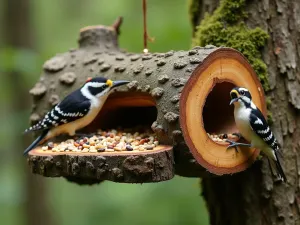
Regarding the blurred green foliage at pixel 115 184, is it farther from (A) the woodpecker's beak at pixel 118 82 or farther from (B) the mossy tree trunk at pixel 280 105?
(A) the woodpecker's beak at pixel 118 82

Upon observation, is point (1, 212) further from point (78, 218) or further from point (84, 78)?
point (84, 78)

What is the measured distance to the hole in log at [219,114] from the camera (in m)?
3.35

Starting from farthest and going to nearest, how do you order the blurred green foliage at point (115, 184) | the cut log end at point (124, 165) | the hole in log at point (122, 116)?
1. the blurred green foliage at point (115, 184)
2. the hole in log at point (122, 116)
3. the cut log end at point (124, 165)

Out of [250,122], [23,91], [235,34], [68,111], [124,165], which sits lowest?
[124,165]

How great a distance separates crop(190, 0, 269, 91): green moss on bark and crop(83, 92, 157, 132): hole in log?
64 centimetres

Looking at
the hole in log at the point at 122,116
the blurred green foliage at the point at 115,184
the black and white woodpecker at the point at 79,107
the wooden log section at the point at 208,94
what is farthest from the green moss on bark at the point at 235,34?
the blurred green foliage at the point at 115,184

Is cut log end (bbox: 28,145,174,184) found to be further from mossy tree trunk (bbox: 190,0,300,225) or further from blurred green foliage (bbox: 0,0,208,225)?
blurred green foliage (bbox: 0,0,208,225)

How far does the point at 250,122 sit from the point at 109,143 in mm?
844

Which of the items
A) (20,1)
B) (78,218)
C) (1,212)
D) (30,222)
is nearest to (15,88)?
(20,1)

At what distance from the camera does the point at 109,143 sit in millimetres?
3127

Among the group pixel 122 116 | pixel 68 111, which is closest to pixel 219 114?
pixel 122 116

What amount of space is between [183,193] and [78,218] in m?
3.38

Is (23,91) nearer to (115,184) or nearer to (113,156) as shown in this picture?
(115,184)

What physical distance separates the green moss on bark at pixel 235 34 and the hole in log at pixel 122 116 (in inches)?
25.3
